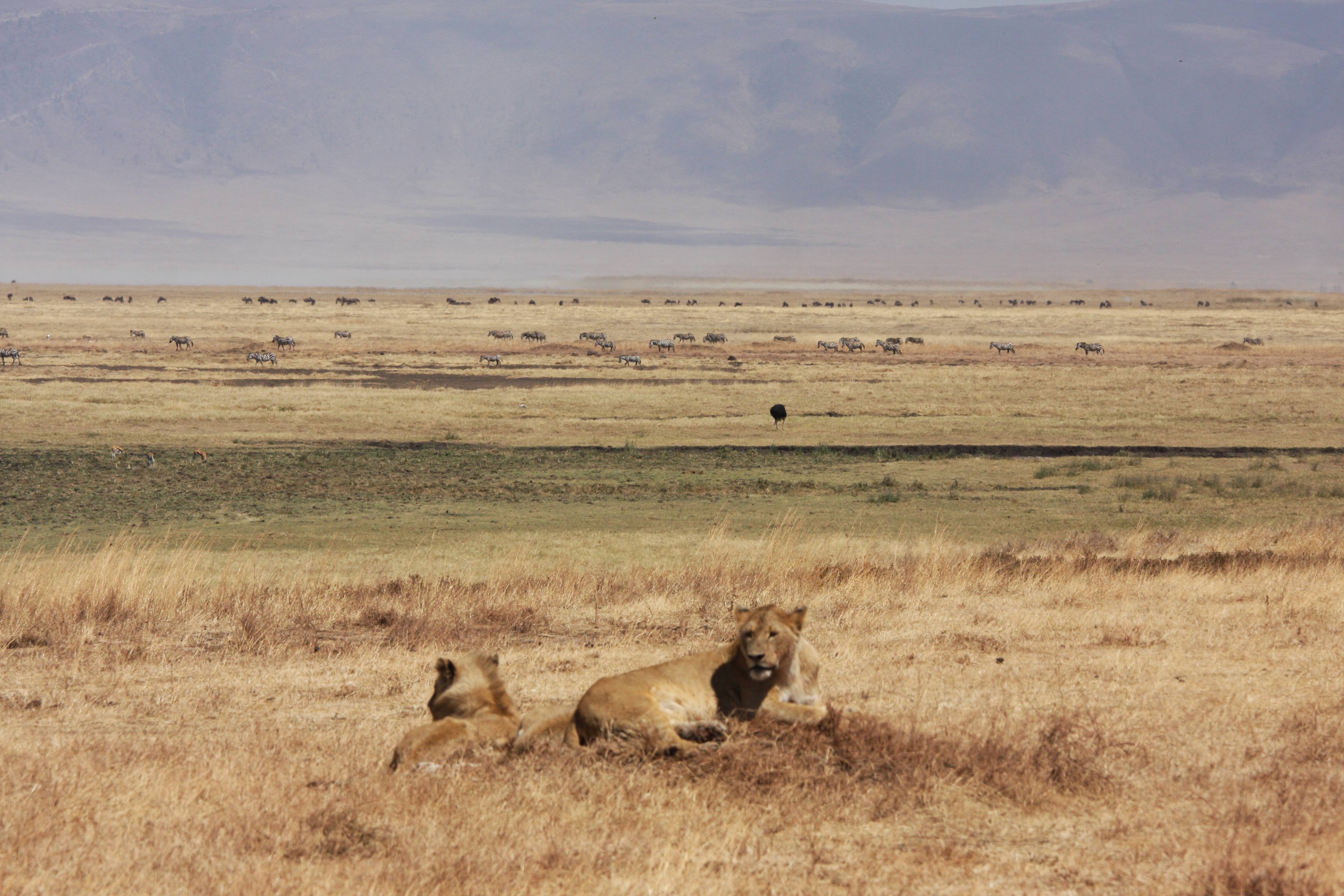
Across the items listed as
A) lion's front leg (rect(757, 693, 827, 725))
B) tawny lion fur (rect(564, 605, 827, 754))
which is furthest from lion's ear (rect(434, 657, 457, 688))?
lion's front leg (rect(757, 693, 827, 725))

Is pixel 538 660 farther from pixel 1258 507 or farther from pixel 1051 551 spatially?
pixel 1258 507

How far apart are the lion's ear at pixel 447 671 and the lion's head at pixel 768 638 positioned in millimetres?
1704

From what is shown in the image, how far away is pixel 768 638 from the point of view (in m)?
7.27

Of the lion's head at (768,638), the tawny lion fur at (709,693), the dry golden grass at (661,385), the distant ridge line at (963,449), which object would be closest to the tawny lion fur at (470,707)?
the tawny lion fur at (709,693)

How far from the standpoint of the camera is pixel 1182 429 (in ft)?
128

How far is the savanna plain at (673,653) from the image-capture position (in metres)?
6.11

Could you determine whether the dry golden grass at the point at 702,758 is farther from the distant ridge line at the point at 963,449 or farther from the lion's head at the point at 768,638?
the distant ridge line at the point at 963,449

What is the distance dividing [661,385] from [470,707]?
44902mm

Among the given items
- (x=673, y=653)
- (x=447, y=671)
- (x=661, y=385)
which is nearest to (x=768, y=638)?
(x=447, y=671)

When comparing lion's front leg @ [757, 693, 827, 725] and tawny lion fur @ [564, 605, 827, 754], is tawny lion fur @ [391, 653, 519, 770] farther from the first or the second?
lion's front leg @ [757, 693, 827, 725]

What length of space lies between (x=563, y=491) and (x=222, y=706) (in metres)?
17.5

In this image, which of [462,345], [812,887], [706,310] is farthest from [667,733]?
[706,310]

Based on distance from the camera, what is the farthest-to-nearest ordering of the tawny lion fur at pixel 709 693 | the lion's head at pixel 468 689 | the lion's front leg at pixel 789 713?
the lion's head at pixel 468 689
the lion's front leg at pixel 789 713
the tawny lion fur at pixel 709 693

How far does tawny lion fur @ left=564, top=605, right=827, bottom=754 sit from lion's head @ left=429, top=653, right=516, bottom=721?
1.93ft
